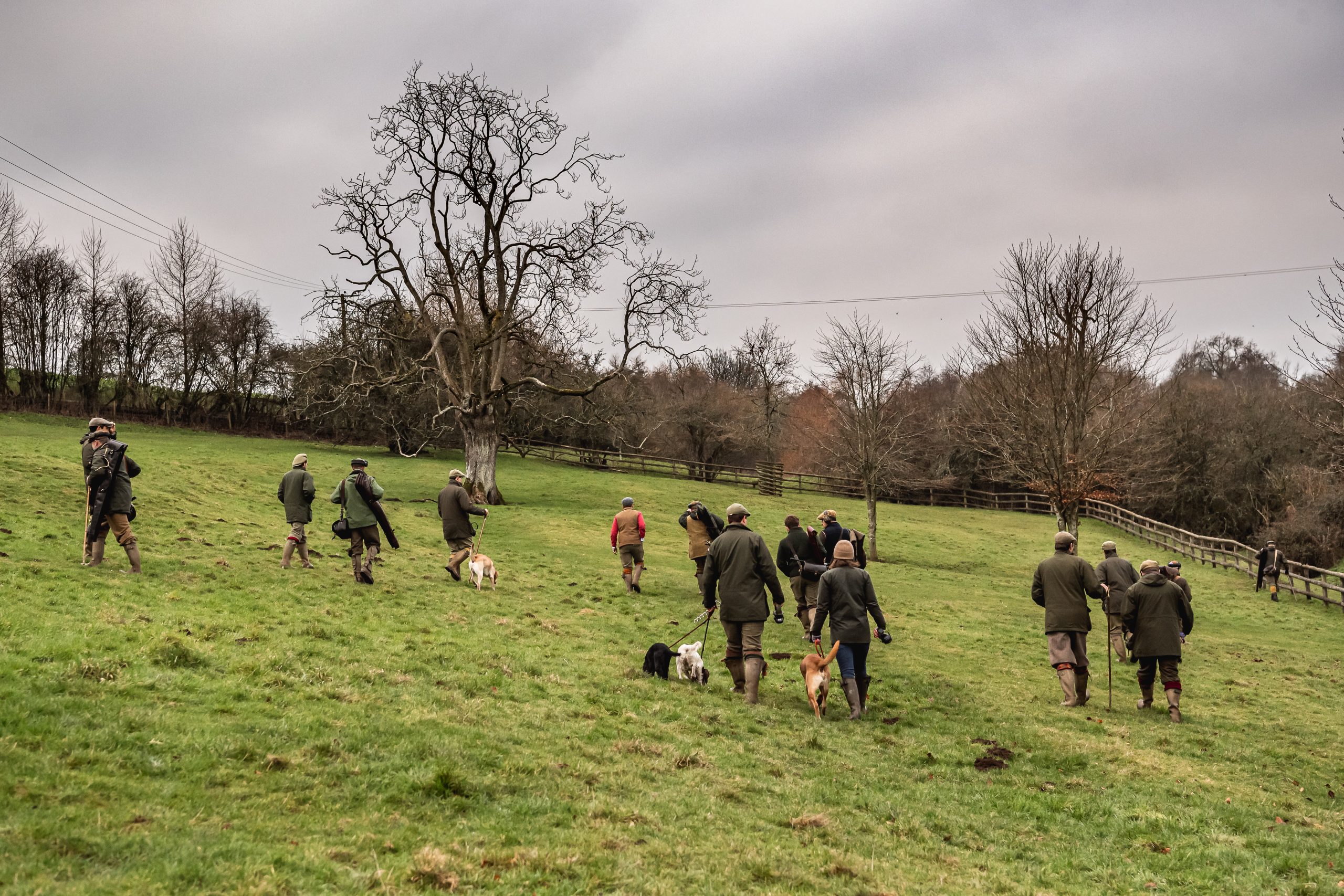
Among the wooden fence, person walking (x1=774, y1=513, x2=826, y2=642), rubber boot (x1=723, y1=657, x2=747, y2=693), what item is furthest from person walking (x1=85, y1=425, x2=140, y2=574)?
the wooden fence

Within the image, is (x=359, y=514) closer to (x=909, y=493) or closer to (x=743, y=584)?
(x=743, y=584)

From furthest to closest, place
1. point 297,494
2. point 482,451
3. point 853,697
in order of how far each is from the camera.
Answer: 1. point 482,451
2. point 297,494
3. point 853,697

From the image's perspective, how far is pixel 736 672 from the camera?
10.6 metres

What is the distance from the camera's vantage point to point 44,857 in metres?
4.35

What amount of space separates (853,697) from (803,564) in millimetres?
3805

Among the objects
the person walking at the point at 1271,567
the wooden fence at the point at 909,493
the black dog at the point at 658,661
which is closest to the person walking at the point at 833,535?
the black dog at the point at 658,661

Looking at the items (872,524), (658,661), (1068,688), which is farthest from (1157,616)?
(872,524)

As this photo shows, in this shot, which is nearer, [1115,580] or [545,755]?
[545,755]

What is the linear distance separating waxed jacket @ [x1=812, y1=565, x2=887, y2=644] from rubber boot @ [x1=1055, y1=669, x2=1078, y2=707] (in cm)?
323

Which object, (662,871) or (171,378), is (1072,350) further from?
(171,378)

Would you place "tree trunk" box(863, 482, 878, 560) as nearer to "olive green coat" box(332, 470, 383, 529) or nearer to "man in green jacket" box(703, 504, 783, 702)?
"olive green coat" box(332, 470, 383, 529)

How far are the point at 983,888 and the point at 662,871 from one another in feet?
7.21

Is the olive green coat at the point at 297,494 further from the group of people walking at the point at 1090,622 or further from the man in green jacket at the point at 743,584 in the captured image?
the group of people walking at the point at 1090,622

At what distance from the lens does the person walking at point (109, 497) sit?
39.0 ft
